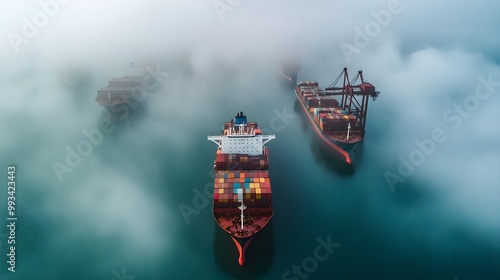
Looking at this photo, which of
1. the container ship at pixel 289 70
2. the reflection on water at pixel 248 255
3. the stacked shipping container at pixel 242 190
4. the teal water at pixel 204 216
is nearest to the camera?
the reflection on water at pixel 248 255

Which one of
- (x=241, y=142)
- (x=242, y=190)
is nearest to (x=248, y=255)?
(x=242, y=190)

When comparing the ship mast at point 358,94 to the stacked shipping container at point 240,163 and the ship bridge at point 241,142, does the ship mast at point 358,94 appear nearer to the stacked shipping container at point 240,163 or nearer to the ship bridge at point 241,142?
the ship bridge at point 241,142

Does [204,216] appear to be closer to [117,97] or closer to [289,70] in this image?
[117,97]

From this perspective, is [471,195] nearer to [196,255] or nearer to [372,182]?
[372,182]

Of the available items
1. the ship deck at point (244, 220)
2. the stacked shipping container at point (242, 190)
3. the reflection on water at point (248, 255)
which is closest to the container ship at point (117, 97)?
the stacked shipping container at point (242, 190)

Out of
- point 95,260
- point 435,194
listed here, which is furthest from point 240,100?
point 95,260

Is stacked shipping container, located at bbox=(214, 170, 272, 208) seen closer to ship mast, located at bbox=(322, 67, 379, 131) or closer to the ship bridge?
the ship bridge

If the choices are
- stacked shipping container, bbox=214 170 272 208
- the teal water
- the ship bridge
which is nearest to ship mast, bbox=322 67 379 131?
the teal water
